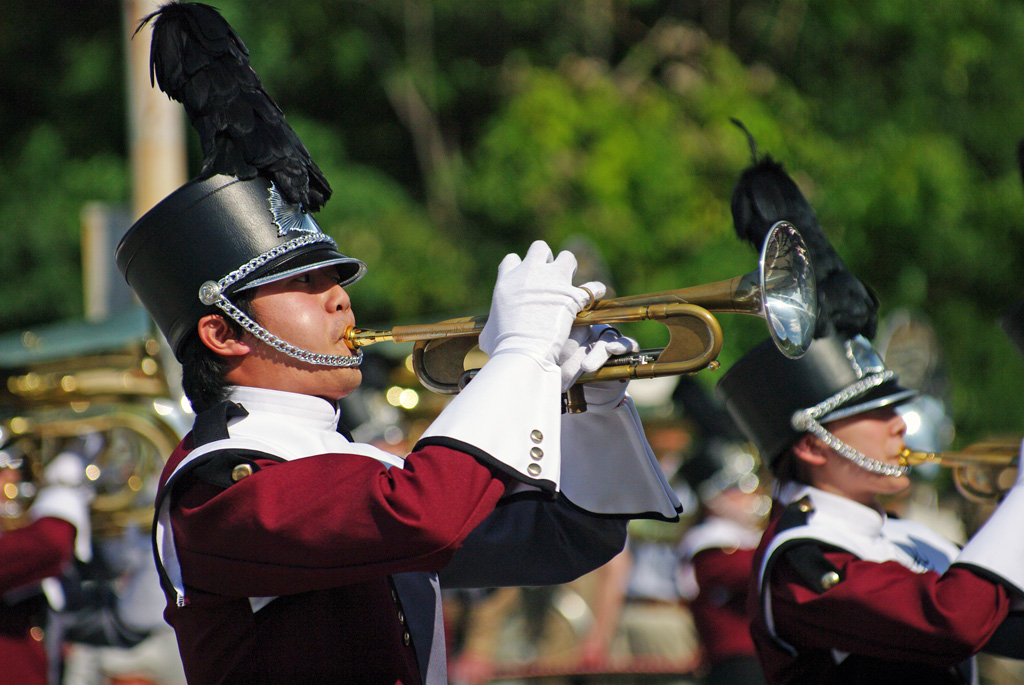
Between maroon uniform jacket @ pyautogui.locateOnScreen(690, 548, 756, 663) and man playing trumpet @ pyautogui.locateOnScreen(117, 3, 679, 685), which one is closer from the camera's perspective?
man playing trumpet @ pyautogui.locateOnScreen(117, 3, 679, 685)

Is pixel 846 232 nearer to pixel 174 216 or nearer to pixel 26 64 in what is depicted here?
pixel 174 216

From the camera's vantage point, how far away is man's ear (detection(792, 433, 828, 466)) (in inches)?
127

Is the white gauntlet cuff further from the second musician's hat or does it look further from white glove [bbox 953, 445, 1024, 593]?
white glove [bbox 953, 445, 1024, 593]

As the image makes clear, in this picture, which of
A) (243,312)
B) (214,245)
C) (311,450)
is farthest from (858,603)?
(214,245)

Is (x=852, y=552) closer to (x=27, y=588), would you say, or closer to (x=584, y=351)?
(x=584, y=351)

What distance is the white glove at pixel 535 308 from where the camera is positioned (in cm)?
209

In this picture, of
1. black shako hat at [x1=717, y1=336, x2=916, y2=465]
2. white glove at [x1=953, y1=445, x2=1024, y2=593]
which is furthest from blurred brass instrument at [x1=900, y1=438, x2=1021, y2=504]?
white glove at [x1=953, y1=445, x2=1024, y2=593]

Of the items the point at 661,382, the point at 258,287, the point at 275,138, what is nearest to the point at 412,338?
the point at 258,287

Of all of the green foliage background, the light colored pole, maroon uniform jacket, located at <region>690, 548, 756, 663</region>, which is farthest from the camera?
the green foliage background

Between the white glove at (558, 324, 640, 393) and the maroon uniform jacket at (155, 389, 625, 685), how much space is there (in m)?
0.24

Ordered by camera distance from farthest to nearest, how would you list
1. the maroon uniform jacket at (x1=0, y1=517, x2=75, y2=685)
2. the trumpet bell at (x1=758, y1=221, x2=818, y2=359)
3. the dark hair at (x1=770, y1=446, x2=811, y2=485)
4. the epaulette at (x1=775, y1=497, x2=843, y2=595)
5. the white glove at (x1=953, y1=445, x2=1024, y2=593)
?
1. the maroon uniform jacket at (x1=0, y1=517, x2=75, y2=685)
2. the dark hair at (x1=770, y1=446, x2=811, y2=485)
3. the epaulette at (x1=775, y1=497, x2=843, y2=595)
4. the white glove at (x1=953, y1=445, x2=1024, y2=593)
5. the trumpet bell at (x1=758, y1=221, x2=818, y2=359)

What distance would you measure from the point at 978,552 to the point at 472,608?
651 centimetres

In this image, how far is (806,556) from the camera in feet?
9.66

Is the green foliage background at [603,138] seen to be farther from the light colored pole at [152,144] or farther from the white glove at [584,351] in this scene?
the white glove at [584,351]
